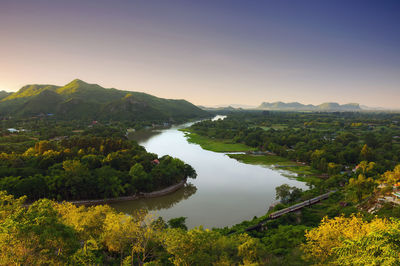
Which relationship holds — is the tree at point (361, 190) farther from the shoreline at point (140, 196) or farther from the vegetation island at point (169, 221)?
the shoreline at point (140, 196)

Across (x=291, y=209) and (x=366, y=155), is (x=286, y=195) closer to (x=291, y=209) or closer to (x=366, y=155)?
(x=291, y=209)

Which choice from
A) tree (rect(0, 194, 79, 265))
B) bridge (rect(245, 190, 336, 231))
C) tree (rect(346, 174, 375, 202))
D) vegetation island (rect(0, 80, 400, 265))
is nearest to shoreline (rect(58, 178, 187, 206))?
vegetation island (rect(0, 80, 400, 265))

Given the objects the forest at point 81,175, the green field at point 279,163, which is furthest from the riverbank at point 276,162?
the forest at point 81,175

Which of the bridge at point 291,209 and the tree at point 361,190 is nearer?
the bridge at point 291,209

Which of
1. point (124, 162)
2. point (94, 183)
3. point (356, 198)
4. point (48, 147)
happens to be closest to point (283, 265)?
point (356, 198)

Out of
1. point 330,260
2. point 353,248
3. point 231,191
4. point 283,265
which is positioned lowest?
point 231,191

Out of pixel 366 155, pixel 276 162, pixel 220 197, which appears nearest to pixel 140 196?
pixel 220 197

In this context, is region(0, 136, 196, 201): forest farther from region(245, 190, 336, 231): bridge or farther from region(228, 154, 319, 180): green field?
region(228, 154, 319, 180): green field

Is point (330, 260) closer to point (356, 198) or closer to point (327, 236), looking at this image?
point (327, 236)
